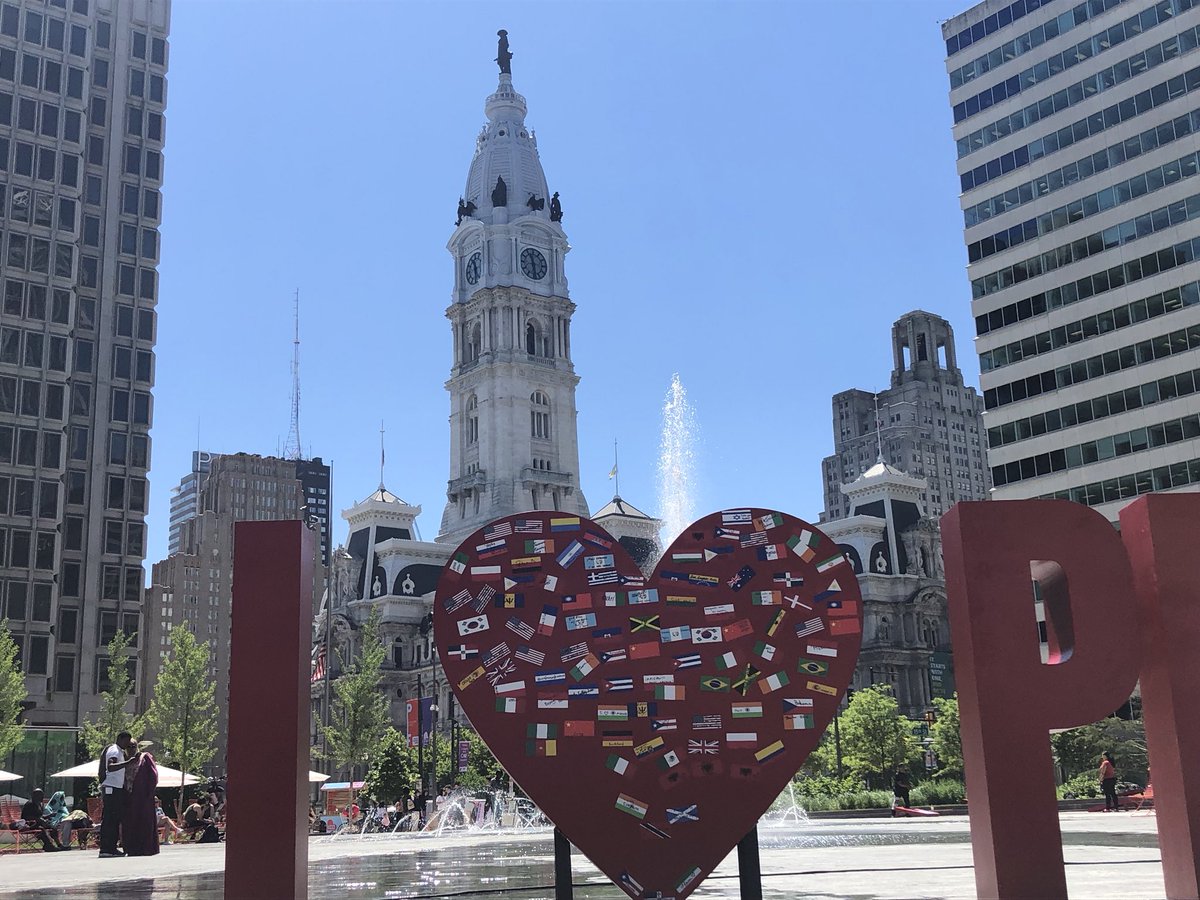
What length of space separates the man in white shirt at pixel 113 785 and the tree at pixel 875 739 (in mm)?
66839

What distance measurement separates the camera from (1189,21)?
70750 millimetres

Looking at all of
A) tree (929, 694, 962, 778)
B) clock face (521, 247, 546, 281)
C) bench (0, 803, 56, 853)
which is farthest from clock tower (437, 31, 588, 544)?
bench (0, 803, 56, 853)

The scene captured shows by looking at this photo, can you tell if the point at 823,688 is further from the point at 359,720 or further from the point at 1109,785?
the point at 359,720

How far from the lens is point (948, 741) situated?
80.5m

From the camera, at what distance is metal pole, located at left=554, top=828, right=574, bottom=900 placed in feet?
40.0

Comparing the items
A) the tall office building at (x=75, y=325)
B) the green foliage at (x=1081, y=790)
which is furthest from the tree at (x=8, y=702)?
the green foliage at (x=1081, y=790)

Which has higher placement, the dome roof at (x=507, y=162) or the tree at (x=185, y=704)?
the dome roof at (x=507, y=162)

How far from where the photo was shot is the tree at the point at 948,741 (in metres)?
79.6

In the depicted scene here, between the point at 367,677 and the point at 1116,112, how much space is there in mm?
55465

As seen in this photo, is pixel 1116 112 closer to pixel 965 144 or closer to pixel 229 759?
pixel 965 144

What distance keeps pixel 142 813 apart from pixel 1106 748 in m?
54.0

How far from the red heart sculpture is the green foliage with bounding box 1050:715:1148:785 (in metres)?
49.7

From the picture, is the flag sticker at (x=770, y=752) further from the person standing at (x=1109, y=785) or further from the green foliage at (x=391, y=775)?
the green foliage at (x=391, y=775)

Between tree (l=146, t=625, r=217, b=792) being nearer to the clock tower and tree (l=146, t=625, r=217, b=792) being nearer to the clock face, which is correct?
the clock tower
